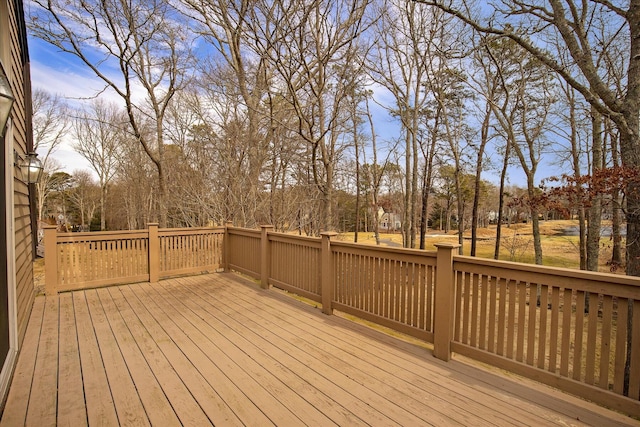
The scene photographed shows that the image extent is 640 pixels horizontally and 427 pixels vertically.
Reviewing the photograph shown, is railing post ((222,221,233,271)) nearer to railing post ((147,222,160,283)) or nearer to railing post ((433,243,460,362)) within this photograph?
railing post ((147,222,160,283))

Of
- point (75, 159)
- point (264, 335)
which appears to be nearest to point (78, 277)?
point (264, 335)

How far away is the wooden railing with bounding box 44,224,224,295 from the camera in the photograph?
457 cm

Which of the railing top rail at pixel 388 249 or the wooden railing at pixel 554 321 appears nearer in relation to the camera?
the wooden railing at pixel 554 321

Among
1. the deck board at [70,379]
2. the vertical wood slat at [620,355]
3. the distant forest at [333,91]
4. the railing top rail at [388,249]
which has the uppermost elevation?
the distant forest at [333,91]

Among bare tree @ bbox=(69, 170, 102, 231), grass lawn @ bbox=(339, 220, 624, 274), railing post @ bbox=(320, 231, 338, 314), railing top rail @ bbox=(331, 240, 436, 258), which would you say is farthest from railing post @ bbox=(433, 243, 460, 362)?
bare tree @ bbox=(69, 170, 102, 231)

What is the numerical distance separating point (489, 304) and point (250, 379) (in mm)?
1898

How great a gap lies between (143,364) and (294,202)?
6.20 metres

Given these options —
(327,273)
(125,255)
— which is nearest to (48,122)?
(125,255)

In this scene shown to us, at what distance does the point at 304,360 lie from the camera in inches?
106

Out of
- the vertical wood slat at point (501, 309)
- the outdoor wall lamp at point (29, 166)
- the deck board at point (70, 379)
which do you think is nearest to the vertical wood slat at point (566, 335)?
the vertical wood slat at point (501, 309)

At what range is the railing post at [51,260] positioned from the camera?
4.44 meters

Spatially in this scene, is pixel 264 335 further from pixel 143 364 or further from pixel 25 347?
pixel 25 347

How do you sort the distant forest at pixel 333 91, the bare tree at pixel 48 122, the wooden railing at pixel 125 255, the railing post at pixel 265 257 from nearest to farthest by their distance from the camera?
the wooden railing at pixel 125 255 < the railing post at pixel 265 257 < the distant forest at pixel 333 91 < the bare tree at pixel 48 122

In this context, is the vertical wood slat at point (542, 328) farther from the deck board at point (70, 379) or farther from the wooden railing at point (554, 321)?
the deck board at point (70, 379)
